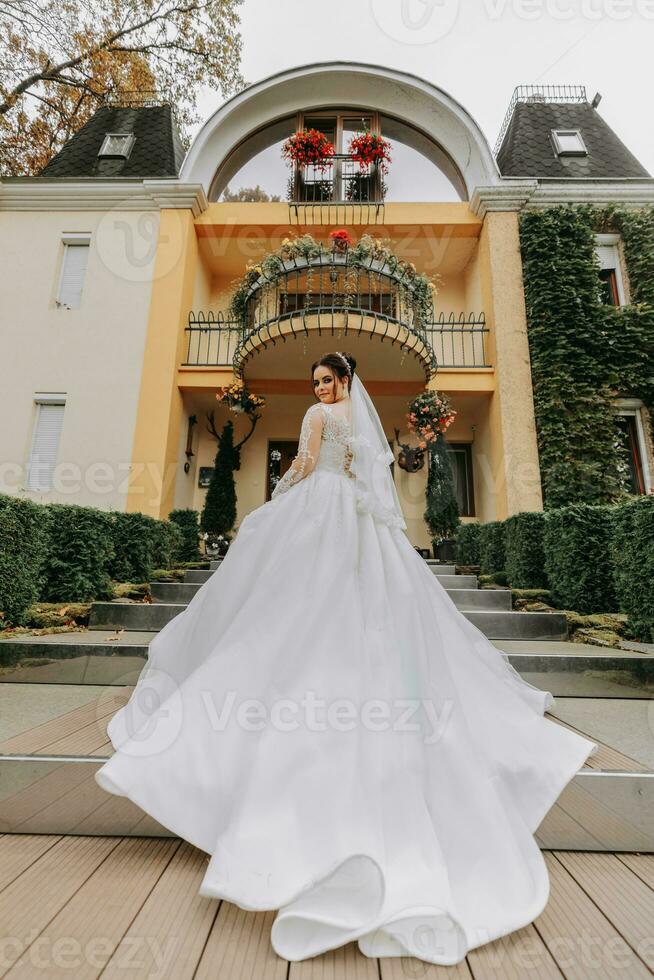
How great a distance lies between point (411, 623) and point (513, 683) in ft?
3.04

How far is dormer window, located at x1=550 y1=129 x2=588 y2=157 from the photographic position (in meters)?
10.6

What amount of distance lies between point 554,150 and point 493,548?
9849 millimetres

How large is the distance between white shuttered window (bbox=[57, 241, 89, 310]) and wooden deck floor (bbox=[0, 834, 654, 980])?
1044 cm

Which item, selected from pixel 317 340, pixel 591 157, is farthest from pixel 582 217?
pixel 317 340

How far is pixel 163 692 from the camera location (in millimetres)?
2287

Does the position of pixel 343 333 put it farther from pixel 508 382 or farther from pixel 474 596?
pixel 474 596

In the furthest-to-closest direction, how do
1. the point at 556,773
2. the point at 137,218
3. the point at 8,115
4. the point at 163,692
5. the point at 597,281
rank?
the point at 8,115 → the point at 137,218 → the point at 597,281 → the point at 163,692 → the point at 556,773

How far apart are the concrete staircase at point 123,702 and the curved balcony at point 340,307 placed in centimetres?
452

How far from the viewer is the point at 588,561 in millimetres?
5027

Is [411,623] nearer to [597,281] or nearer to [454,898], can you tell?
[454,898]

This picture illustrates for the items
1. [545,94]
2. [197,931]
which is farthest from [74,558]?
[545,94]

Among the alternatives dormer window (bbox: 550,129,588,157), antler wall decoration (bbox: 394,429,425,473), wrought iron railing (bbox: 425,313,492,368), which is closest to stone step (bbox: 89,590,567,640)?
antler wall decoration (bbox: 394,429,425,473)

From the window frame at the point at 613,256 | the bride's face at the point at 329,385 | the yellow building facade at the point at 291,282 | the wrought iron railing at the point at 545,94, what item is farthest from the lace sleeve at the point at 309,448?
the wrought iron railing at the point at 545,94

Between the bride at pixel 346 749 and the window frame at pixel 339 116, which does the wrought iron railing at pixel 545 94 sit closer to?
the window frame at pixel 339 116
